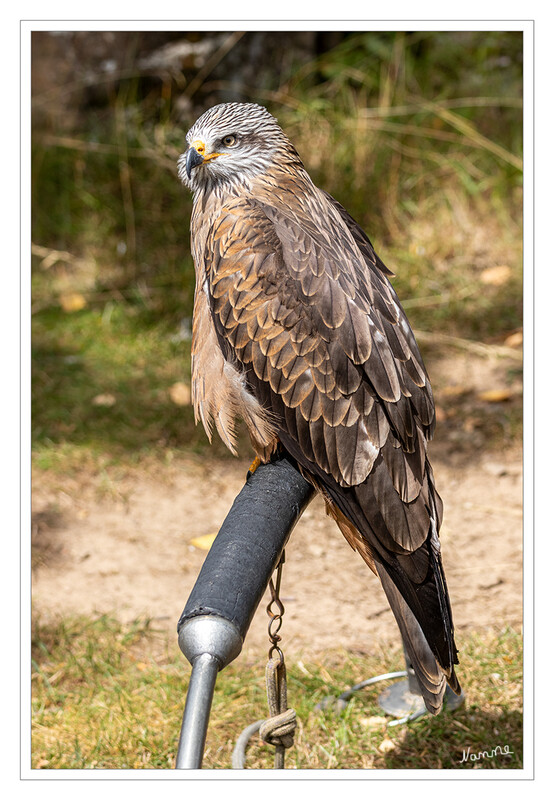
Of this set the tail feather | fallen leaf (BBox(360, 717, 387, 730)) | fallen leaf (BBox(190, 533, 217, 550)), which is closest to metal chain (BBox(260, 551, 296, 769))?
the tail feather

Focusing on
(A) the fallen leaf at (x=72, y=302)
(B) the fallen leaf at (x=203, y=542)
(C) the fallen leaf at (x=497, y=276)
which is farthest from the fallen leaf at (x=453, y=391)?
(A) the fallen leaf at (x=72, y=302)

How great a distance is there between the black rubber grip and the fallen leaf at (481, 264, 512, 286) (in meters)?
4.04

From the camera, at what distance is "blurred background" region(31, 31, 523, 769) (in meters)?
3.23

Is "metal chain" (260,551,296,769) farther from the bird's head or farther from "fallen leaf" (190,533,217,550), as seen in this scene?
"fallen leaf" (190,533,217,550)

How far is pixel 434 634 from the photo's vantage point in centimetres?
227

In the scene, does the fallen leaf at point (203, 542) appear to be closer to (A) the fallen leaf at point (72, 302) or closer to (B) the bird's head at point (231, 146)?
(B) the bird's head at point (231, 146)

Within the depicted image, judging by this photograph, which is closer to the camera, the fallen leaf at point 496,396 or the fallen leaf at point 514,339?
the fallen leaf at point 496,396

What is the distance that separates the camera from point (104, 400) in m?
5.33

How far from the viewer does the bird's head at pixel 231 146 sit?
2666mm

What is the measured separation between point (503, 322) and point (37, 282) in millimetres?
3449

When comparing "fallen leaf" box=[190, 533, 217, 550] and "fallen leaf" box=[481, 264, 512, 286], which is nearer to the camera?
"fallen leaf" box=[190, 533, 217, 550]

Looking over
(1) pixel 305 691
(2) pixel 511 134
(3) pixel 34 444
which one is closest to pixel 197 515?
(3) pixel 34 444

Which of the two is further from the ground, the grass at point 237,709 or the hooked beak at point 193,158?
the hooked beak at point 193,158

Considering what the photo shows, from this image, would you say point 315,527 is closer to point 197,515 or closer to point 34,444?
point 197,515
